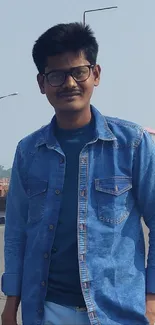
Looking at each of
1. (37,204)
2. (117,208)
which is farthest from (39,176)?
(117,208)

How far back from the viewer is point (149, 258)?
2820mm

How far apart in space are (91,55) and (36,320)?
1202mm

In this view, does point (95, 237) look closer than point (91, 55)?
Yes

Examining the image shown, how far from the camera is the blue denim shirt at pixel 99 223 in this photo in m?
2.70

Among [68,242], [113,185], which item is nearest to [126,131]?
[113,185]

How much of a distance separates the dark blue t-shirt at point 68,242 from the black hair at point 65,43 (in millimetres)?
348

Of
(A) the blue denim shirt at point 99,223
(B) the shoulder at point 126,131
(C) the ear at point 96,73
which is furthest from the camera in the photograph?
(C) the ear at point 96,73

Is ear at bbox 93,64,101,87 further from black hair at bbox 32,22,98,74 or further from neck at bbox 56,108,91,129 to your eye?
neck at bbox 56,108,91,129

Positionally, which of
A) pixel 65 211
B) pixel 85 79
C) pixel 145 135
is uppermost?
pixel 85 79

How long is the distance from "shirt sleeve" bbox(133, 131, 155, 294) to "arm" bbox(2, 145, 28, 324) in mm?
555

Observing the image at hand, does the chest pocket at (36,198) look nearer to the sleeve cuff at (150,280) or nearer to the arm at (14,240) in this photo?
the arm at (14,240)

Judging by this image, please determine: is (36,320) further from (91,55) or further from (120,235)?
(91,55)

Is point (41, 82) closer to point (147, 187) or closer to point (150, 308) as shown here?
point (147, 187)

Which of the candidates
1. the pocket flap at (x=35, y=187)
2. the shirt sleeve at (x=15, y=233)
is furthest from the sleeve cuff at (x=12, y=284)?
the pocket flap at (x=35, y=187)
